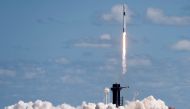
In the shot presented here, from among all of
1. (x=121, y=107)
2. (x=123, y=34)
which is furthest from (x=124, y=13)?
(x=121, y=107)

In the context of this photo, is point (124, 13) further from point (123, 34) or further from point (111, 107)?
point (111, 107)

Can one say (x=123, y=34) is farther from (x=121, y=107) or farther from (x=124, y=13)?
(x=121, y=107)

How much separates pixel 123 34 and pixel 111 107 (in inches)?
870

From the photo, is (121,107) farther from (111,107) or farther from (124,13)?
(124,13)

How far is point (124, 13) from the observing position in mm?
190625

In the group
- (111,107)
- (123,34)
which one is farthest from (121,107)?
(123,34)

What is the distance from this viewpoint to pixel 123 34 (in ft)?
651

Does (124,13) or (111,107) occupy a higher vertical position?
(124,13)

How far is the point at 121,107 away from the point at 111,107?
9.87 feet

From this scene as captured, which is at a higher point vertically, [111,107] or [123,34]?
[123,34]

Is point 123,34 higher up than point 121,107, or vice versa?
point 123,34

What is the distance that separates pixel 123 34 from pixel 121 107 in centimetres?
2185

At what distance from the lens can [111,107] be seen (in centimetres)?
19875
